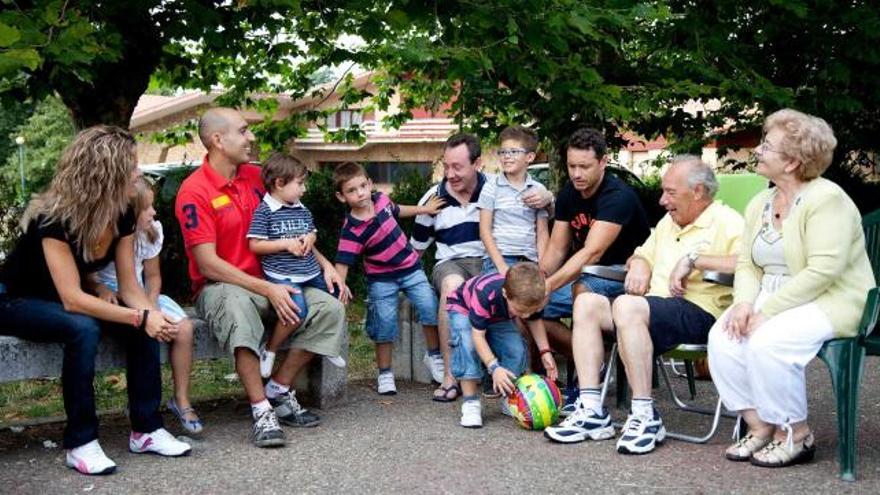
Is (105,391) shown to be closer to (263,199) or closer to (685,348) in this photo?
(263,199)

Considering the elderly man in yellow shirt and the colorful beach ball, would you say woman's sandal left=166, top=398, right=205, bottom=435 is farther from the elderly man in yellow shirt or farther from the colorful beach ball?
the elderly man in yellow shirt

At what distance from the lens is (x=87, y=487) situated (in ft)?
15.1

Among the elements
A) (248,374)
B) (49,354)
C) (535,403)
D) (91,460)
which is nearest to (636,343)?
(535,403)

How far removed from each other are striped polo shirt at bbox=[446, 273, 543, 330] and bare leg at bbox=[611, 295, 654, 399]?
0.67 m

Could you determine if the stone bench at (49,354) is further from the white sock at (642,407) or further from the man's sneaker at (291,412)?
the white sock at (642,407)

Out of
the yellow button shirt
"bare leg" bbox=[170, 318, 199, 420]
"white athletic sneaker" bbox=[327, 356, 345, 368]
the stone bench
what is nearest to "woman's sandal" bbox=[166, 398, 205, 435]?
"bare leg" bbox=[170, 318, 199, 420]

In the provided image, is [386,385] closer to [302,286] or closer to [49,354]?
[302,286]

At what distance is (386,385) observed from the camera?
21.5ft

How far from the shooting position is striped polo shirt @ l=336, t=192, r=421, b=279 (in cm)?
636

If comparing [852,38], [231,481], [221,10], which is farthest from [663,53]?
[231,481]

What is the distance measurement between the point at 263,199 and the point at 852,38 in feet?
24.5

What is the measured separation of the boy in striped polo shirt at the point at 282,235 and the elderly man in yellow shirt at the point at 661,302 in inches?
53.4

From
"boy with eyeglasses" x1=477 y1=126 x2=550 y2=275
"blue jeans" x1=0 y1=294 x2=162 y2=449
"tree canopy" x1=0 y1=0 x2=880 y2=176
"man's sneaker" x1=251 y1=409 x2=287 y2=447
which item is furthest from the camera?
"tree canopy" x1=0 y1=0 x2=880 y2=176

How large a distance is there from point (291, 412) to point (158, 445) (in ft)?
2.75
